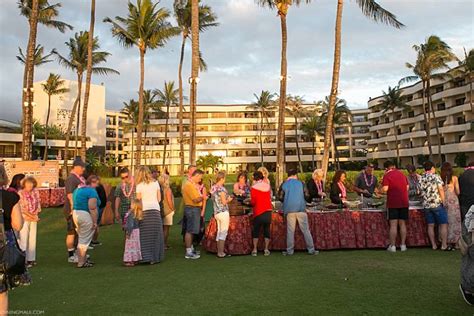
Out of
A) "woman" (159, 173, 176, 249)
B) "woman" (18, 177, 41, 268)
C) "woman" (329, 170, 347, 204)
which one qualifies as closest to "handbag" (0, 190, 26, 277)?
"woman" (18, 177, 41, 268)

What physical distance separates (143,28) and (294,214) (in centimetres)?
2202

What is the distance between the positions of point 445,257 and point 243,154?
2844 inches

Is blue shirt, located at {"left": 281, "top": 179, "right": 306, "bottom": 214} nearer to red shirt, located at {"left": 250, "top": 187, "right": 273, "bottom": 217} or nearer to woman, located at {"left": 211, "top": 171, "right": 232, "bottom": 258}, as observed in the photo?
red shirt, located at {"left": 250, "top": 187, "right": 273, "bottom": 217}

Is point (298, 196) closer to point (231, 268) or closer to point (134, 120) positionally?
point (231, 268)

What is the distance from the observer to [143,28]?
26797 millimetres

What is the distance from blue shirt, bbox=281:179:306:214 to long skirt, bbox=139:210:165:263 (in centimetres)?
238

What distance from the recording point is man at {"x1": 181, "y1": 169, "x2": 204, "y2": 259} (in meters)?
8.04

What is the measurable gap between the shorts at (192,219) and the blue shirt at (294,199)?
65.4 inches

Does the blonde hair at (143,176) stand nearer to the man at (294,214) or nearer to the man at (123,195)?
the man at (123,195)

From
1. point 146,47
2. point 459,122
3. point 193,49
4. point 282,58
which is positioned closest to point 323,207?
point 193,49

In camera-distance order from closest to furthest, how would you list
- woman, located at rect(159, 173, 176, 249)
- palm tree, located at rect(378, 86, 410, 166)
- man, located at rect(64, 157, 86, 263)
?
man, located at rect(64, 157, 86, 263), woman, located at rect(159, 173, 176, 249), palm tree, located at rect(378, 86, 410, 166)

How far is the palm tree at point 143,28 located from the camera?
2638cm

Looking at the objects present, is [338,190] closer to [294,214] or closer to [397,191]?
[397,191]

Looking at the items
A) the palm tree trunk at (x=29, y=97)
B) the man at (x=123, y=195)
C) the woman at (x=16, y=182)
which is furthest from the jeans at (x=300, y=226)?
the palm tree trunk at (x=29, y=97)
